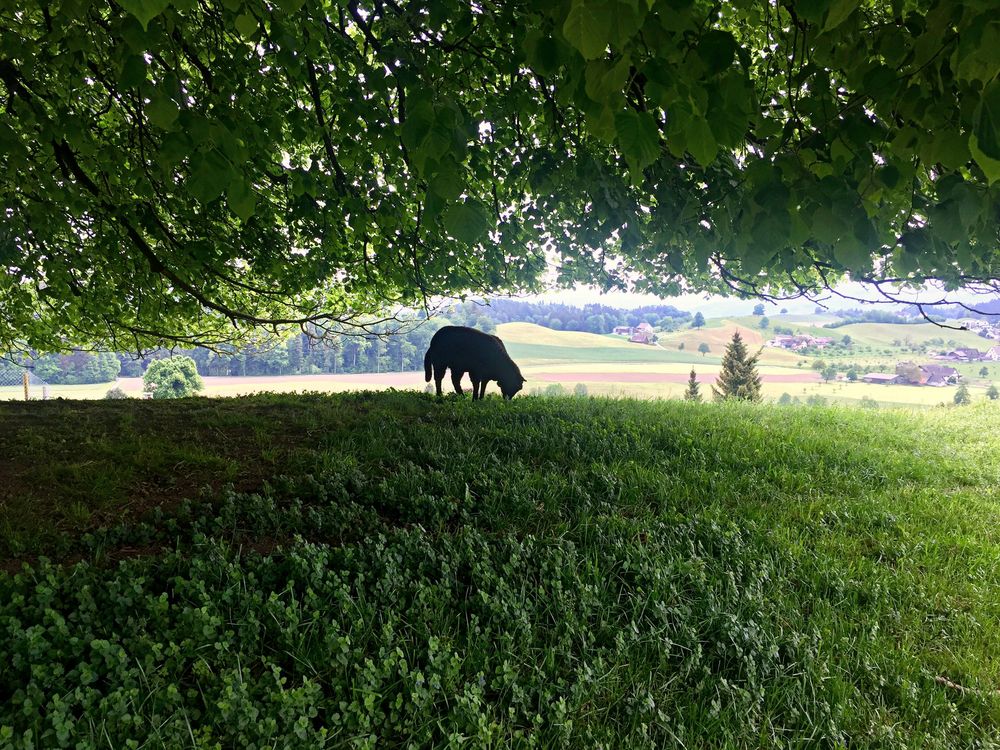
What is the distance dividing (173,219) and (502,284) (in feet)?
20.4

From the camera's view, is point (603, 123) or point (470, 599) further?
point (470, 599)

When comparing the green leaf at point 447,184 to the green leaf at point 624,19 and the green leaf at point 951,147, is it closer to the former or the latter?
the green leaf at point 624,19

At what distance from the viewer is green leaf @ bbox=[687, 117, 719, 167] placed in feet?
6.79

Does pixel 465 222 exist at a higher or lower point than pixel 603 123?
lower

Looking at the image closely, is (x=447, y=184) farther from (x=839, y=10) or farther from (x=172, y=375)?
(x=172, y=375)

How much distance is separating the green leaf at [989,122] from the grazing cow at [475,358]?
7.94 m

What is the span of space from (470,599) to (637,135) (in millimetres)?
2756

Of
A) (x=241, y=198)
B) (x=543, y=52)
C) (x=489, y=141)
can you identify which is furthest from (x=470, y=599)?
(x=489, y=141)

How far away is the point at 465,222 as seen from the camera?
212cm

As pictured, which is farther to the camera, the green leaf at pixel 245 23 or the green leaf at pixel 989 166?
the green leaf at pixel 245 23

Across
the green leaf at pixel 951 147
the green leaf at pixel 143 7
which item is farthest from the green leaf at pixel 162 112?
the green leaf at pixel 951 147

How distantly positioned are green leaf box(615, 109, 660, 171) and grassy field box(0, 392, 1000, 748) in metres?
Result: 2.53

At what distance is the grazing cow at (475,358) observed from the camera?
31.0 ft

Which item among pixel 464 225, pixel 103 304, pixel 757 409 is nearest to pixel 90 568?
pixel 464 225
